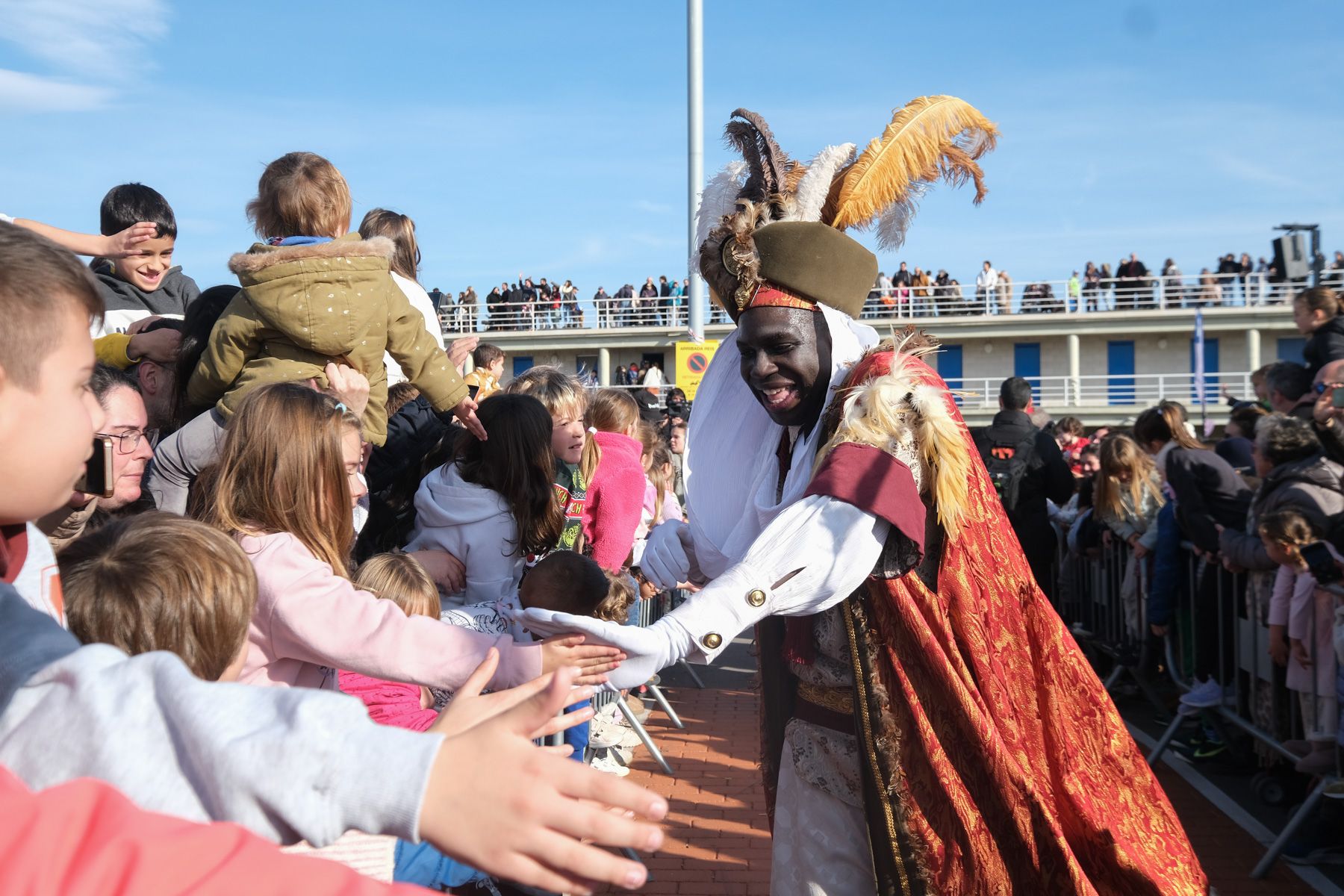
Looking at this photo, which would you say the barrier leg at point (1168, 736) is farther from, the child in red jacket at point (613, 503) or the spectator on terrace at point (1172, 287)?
the spectator on terrace at point (1172, 287)

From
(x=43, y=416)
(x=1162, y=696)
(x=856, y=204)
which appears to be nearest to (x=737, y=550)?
(x=856, y=204)

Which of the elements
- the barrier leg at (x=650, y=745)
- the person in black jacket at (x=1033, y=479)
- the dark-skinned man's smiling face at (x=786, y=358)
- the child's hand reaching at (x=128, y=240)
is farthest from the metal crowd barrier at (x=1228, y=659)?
the child's hand reaching at (x=128, y=240)

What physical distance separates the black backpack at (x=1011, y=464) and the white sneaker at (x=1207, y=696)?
2.40 metres

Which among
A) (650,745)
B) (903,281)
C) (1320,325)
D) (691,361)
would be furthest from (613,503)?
(903,281)

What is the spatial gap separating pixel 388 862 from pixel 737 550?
3.48ft

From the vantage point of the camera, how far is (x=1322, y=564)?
4543 millimetres

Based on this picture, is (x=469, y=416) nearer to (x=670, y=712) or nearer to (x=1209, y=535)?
(x=1209, y=535)

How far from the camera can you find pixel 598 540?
5.13 metres

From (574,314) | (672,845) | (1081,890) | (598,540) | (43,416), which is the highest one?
(574,314)

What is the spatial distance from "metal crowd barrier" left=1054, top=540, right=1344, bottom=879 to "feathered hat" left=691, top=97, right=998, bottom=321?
2.78 metres

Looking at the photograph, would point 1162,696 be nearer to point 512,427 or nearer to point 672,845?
point 672,845

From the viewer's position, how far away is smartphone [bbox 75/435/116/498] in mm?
2236

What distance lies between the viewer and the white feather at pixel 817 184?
2861 mm

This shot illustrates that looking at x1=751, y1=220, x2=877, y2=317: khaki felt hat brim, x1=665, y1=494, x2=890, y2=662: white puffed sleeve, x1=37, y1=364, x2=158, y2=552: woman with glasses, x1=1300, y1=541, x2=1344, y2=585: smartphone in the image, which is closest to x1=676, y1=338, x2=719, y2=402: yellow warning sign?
x1=1300, y1=541, x2=1344, y2=585: smartphone
